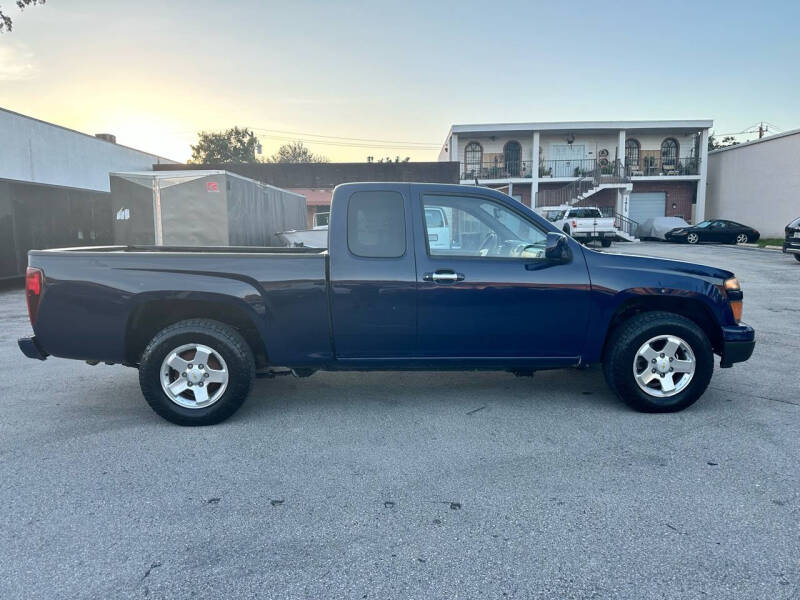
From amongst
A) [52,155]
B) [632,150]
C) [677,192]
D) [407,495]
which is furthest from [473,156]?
[407,495]

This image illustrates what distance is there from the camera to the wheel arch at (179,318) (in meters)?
4.55

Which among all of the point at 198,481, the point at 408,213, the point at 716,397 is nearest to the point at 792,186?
the point at 716,397

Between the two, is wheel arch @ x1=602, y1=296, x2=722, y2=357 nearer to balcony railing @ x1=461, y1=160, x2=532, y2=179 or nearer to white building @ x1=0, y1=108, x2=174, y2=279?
white building @ x1=0, y1=108, x2=174, y2=279

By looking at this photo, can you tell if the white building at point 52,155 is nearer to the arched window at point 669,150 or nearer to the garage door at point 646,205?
the garage door at point 646,205

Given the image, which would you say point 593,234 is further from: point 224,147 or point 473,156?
point 224,147

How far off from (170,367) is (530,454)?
112 inches

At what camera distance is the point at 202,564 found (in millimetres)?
2740

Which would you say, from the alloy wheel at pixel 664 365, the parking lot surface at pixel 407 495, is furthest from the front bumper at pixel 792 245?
the alloy wheel at pixel 664 365

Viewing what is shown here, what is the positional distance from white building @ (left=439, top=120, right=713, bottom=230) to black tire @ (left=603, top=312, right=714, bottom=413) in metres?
32.4

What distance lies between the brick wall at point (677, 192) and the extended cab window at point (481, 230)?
119 ft

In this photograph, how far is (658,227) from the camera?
33.3 m

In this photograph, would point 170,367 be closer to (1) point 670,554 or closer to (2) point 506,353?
(2) point 506,353

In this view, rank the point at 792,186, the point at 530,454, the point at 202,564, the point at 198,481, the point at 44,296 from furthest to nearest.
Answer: the point at 792,186, the point at 44,296, the point at 530,454, the point at 198,481, the point at 202,564

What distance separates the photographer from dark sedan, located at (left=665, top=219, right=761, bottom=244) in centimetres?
2964
